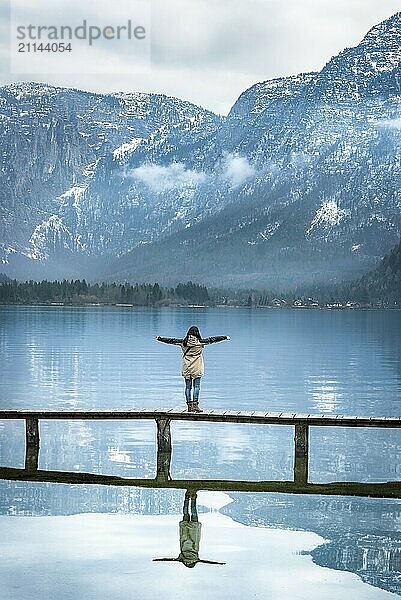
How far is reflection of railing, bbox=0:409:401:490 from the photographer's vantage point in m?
24.2

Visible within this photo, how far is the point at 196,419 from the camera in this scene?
24625 millimetres

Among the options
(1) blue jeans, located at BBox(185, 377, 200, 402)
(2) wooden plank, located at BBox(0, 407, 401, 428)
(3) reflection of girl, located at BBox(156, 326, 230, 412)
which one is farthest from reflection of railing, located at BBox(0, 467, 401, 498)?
(3) reflection of girl, located at BBox(156, 326, 230, 412)

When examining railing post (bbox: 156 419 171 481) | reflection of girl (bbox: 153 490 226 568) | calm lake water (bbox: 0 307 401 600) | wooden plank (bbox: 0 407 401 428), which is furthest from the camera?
railing post (bbox: 156 419 171 481)

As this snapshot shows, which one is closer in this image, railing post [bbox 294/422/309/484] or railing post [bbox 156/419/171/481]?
railing post [bbox 294/422/309/484]

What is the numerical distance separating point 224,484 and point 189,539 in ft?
21.4

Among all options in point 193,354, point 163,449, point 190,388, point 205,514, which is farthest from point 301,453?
point 205,514

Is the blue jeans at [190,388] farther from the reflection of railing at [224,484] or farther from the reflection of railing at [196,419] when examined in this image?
the reflection of railing at [224,484]

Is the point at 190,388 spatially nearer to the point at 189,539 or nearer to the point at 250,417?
the point at 250,417

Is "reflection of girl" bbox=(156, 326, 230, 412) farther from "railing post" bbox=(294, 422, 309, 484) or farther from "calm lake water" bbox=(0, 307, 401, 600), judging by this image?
"railing post" bbox=(294, 422, 309, 484)

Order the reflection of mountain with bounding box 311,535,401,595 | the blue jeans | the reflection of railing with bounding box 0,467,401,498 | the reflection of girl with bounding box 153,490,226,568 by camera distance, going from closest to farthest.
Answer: the reflection of mountain with bounding box 311,535,401,595 < the reflection of girl with bounding box 153,490,226,568 < the reflection of railing with bounding box 0,467,401,498 < the blue jeans

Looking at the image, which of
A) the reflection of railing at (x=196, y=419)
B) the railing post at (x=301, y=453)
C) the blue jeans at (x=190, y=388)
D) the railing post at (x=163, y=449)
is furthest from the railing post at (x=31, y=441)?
the railing post at (x=301, y=453)

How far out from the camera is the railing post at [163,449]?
26.2 metres

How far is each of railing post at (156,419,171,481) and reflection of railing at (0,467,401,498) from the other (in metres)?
1.07

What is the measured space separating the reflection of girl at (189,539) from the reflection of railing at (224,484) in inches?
93.0
